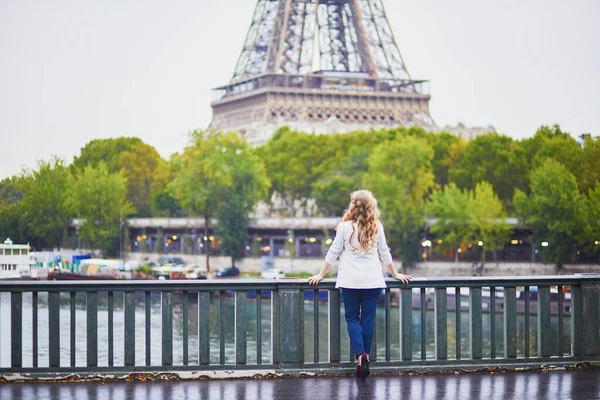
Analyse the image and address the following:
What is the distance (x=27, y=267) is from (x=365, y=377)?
2807 centimetres

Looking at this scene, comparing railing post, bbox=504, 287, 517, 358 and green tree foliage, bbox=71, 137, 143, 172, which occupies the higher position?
green tree foliage, bbox=71, 137, 143, 172

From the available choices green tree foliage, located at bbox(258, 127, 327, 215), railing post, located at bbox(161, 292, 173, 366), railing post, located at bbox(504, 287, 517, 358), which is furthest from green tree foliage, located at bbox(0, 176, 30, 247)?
railing post, located at bbox(504, 287, 517, 358)

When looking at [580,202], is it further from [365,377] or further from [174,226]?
[365,377]

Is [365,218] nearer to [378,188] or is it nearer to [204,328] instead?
[204,328]

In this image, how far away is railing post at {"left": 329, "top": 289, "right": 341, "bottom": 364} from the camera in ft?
34.7

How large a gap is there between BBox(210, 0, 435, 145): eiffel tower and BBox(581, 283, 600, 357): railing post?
82014mm

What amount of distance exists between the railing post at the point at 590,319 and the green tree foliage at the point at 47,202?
3649 cm

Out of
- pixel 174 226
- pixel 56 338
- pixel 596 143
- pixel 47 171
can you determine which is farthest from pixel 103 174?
pixel 56 338

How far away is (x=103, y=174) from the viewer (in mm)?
79812

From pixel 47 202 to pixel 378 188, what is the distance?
17.5 meters

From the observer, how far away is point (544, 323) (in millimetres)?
11000

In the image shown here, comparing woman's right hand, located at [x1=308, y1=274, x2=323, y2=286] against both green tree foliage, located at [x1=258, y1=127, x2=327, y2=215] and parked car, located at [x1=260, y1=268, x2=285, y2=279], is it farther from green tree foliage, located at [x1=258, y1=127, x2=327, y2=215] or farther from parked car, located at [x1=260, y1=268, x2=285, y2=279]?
green tree foliage, located at [x1=258, y1=127, x2=327, y2=215]

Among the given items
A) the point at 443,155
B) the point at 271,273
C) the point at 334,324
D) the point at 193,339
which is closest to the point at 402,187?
the point at 271,273

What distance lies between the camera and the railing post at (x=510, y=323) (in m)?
11.0
